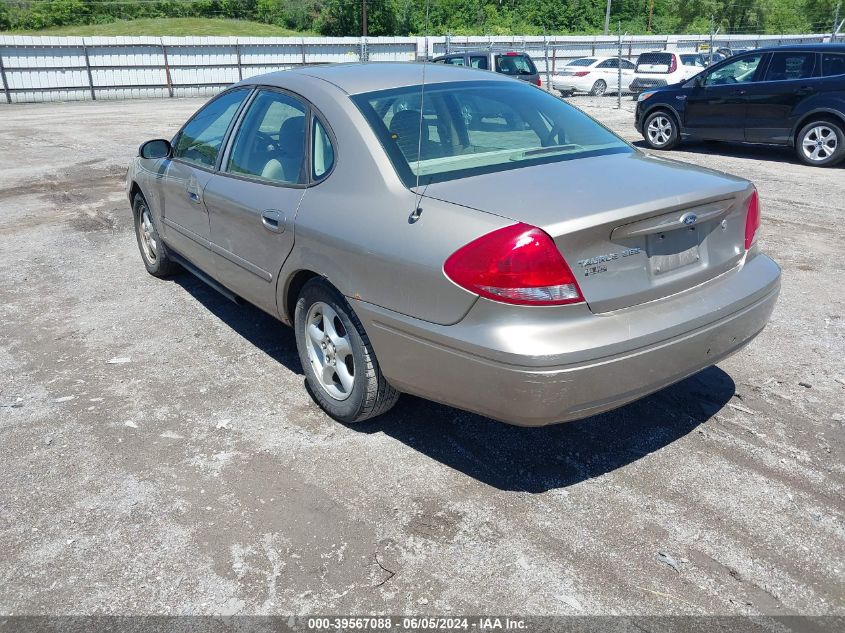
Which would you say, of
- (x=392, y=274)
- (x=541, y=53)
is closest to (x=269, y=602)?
(x=392, y=274)

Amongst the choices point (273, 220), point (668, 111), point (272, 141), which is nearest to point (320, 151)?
point (273, 220)

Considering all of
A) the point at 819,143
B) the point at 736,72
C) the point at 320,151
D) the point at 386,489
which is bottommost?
the point at 386,489

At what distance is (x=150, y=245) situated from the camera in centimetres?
586

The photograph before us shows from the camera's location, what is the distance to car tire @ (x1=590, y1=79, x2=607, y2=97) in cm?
2617

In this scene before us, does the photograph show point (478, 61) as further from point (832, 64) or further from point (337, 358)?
point (337, 358)

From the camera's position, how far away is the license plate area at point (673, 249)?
2.85 metres

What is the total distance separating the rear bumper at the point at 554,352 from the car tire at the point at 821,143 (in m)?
8.79

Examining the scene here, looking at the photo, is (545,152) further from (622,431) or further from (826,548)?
(826,548)

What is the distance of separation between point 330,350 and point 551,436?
1.17 metres

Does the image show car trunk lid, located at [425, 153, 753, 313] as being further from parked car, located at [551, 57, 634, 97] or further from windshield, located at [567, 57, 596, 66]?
windshield, located at [567, 57, 596, 66]

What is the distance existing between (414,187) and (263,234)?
1.07m

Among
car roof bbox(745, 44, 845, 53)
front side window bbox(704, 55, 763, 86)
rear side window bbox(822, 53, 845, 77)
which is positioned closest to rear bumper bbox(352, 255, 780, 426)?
rear side window bbox(822, 53, 845, 77)

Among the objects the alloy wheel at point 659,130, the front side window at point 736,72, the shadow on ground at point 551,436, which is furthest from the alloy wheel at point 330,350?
the alloy wheel at point 659,130

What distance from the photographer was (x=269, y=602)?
8.05 ft
